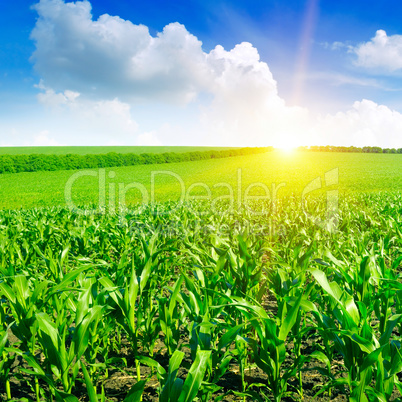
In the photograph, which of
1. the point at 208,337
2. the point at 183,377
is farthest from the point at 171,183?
the point at 208,337

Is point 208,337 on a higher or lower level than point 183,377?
higher

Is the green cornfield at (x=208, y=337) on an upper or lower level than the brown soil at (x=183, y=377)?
upper

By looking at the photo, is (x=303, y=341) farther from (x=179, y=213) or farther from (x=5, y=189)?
(x=5, y=189)

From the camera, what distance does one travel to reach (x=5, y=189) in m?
30.1

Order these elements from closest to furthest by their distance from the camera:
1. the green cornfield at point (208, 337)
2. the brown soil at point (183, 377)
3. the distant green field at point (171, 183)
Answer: the green cornfield at point (208, 337), the brown soil at point (183, 377), the distant green field at point (171, 183)

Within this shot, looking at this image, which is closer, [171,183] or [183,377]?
[183,377]

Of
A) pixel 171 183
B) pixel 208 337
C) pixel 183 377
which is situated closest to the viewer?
pixel 208 337

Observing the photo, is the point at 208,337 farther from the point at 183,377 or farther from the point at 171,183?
the point at 171,183

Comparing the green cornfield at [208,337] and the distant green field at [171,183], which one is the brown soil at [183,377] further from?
the distant green field at [171,183]

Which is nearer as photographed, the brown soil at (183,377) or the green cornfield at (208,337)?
the green cornfield at (208,337)

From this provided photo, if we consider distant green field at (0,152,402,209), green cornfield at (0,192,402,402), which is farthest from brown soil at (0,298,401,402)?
distant green field at (0,152,402,209)

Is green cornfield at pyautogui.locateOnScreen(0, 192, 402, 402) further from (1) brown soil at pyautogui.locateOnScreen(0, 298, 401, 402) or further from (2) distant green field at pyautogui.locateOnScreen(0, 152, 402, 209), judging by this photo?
(2) distant green field at pyautogui.locateOnScreen(0, 152, 402, 209)

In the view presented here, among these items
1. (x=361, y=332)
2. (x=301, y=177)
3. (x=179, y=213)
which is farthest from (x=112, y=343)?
(x=301, y=177)

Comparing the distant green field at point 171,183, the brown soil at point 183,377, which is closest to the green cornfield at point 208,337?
the brown soil at point 183,377
